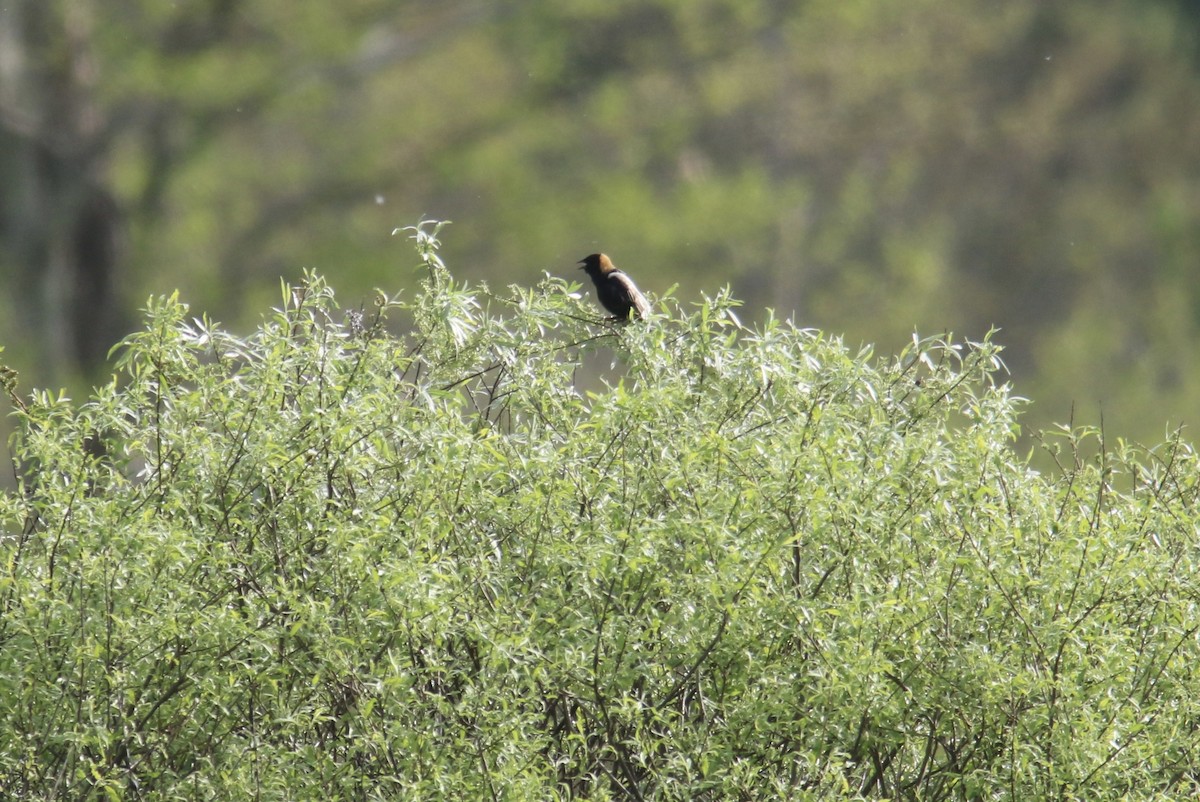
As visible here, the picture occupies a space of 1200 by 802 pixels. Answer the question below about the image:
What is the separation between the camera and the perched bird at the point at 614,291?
566cm

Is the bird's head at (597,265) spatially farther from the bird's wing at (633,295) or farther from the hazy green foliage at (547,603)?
the hazy green foliage at (547,603)

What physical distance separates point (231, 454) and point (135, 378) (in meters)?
0.41

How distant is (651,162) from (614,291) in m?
15.5

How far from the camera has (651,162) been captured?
2116 centimetres

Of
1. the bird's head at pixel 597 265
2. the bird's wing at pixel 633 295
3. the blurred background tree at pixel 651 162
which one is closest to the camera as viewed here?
the bird's wing at pixel 633 295

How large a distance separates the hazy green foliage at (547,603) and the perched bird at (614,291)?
105 cm

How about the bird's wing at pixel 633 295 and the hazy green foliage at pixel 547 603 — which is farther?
the bird's wing at pixel 633 295

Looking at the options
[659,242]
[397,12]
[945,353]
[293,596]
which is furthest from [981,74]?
[293,596]

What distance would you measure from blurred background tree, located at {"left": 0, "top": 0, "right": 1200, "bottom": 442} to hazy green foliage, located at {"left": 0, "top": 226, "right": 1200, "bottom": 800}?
396 inches

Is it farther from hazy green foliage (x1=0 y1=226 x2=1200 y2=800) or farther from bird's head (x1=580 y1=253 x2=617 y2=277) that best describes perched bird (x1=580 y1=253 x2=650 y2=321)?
hazy green foliage (x1=0 y1=226 x2=1200 y2=800)

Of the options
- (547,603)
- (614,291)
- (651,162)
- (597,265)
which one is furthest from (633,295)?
(651,162)

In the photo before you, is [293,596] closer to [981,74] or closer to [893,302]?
[893,302]

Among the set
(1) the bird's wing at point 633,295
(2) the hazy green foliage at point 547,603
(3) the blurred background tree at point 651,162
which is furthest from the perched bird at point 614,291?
(3) the blurred background tree at point 651,162

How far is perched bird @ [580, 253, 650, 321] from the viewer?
223 inches
